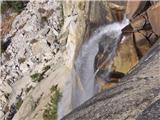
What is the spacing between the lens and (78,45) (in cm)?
2478

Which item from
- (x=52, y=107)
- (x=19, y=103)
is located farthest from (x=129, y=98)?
(x=19, y=103)

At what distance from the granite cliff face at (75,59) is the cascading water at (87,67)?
14cm

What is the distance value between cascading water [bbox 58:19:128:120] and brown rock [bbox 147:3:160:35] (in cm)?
234

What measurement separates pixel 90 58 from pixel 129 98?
1237 cm

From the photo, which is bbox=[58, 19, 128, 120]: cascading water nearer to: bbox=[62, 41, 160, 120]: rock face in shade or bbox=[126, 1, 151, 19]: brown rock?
bbox=[126, 1, 151, 19]: brown rock

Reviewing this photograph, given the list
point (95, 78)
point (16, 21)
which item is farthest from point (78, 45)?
point (16, 21)

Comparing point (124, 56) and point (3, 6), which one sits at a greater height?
point (3, 6)

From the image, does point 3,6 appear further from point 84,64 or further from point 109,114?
point 109,114

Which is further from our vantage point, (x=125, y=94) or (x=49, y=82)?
(x=49, y=82)

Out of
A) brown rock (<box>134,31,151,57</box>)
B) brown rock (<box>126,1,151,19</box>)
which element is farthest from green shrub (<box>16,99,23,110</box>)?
brown rock (<box>134,31,151,57</box>)

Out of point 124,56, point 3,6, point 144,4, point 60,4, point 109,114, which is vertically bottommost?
point 109,114

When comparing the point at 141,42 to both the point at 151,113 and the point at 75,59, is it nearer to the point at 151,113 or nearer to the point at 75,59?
the point at 75,59

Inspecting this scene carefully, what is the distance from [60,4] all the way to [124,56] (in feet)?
57.2

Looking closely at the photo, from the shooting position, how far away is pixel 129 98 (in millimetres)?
10211
